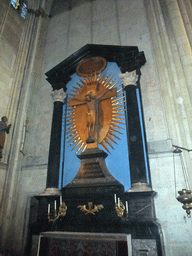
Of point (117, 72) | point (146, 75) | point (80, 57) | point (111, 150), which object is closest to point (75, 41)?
point (80, 57)

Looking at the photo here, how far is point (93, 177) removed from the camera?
459 centimetres

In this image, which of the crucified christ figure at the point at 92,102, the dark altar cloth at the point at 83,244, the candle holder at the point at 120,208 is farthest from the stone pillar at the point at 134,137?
the dark altar cloth at the point at 83,244

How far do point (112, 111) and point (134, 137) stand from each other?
107 cm

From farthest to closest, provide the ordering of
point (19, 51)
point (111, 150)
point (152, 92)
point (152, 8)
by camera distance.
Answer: point (19, 51) < point (152, 8) < point (152, 92) < point (111, 150)

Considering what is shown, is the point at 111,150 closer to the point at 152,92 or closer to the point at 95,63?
the point at 152,92

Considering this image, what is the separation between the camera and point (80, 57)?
6191 millimetres

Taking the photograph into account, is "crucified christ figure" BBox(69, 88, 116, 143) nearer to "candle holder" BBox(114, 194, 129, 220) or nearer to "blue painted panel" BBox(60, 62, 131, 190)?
"blue painted panel" BBox(60, 62, 131, 190)

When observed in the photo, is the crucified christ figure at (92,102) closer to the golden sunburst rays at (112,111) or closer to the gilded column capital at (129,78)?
the golden sunburst rays at (112,111)

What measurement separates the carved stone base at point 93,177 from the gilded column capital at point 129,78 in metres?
1.92

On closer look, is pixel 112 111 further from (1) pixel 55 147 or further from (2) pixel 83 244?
(2) pixel 83 244

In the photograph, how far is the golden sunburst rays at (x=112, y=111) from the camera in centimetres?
516

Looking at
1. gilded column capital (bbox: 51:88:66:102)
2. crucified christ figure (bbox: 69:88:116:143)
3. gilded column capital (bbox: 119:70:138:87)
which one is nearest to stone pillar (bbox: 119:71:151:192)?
gilded column capital (bbox: 119:70:138:87)

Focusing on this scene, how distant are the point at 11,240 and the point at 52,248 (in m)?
1.99

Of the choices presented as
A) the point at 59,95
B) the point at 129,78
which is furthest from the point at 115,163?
the point at 59,95
